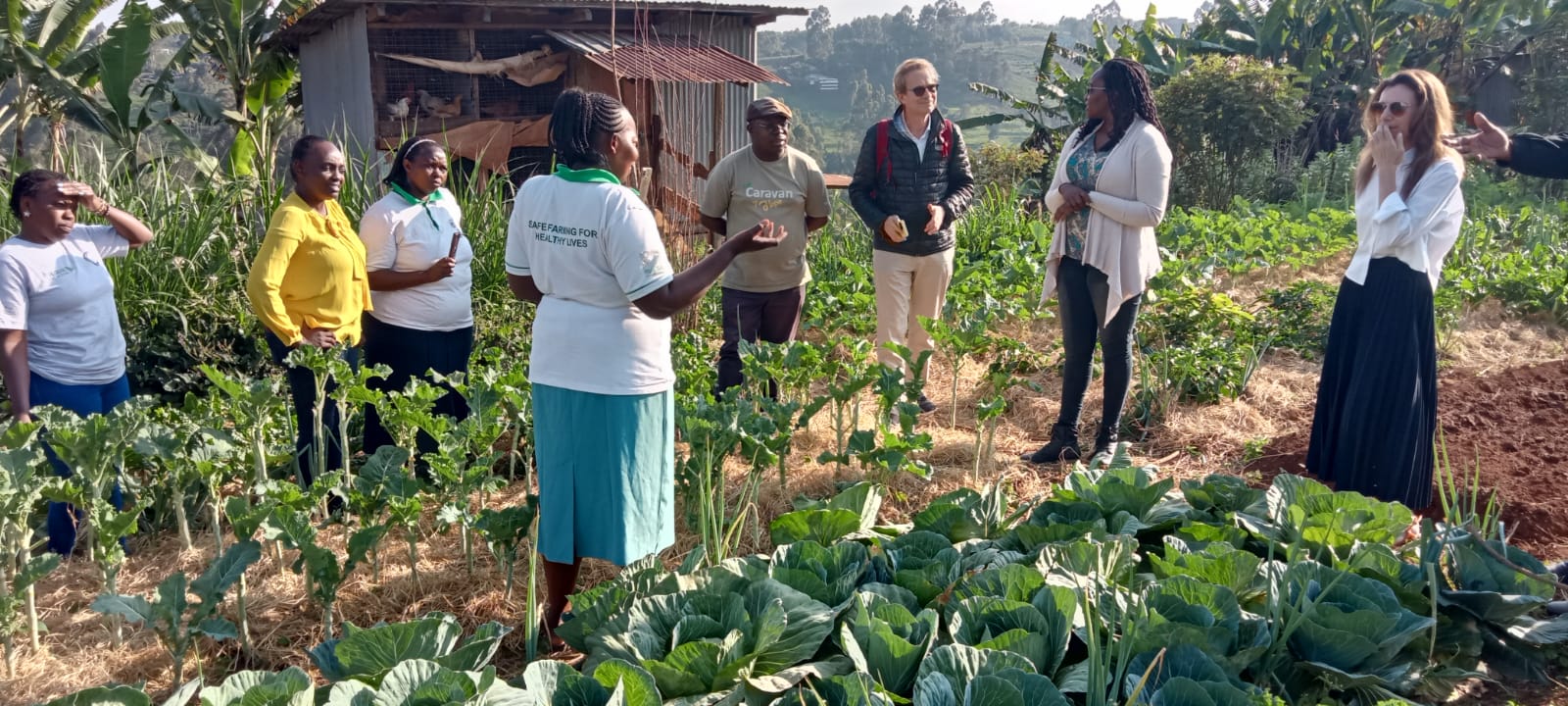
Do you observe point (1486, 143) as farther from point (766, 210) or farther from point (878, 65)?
point (878, 65)

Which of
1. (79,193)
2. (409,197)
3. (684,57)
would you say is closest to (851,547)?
(409,197)

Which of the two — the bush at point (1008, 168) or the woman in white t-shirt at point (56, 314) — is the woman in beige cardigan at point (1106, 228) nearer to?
the woman in white t-shirt at point (56, 314)

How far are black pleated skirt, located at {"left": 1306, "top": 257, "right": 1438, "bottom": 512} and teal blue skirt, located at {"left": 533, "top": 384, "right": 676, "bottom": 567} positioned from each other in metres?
2.58

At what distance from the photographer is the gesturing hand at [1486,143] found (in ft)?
11.2

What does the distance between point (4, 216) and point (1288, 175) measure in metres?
12.7

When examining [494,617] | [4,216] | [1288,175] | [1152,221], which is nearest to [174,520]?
[494,617]

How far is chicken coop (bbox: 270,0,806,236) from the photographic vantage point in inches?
427

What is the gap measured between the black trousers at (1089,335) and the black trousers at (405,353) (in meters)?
2.40

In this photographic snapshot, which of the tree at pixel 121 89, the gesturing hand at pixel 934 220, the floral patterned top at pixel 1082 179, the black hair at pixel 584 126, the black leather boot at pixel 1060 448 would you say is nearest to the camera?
the black hair at pixel 584 126

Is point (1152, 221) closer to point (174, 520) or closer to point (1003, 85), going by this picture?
point (174, 520)

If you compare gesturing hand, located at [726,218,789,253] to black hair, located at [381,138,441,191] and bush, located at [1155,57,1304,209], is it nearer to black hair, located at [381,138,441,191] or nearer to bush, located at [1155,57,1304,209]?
black hair, located at [381,138,441,191]

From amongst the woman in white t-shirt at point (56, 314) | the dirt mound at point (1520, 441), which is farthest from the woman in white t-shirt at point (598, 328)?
the dirt mound at point (1520, 441)

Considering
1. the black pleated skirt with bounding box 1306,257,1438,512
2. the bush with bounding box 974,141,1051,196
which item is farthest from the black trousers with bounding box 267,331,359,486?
the bush with bounding box 974,141,1051,196

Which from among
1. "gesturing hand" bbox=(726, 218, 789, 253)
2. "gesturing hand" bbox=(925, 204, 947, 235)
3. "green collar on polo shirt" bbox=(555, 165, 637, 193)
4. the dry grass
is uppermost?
"green collar on polo shirt" bbox=(555, 165, 637, 193)
